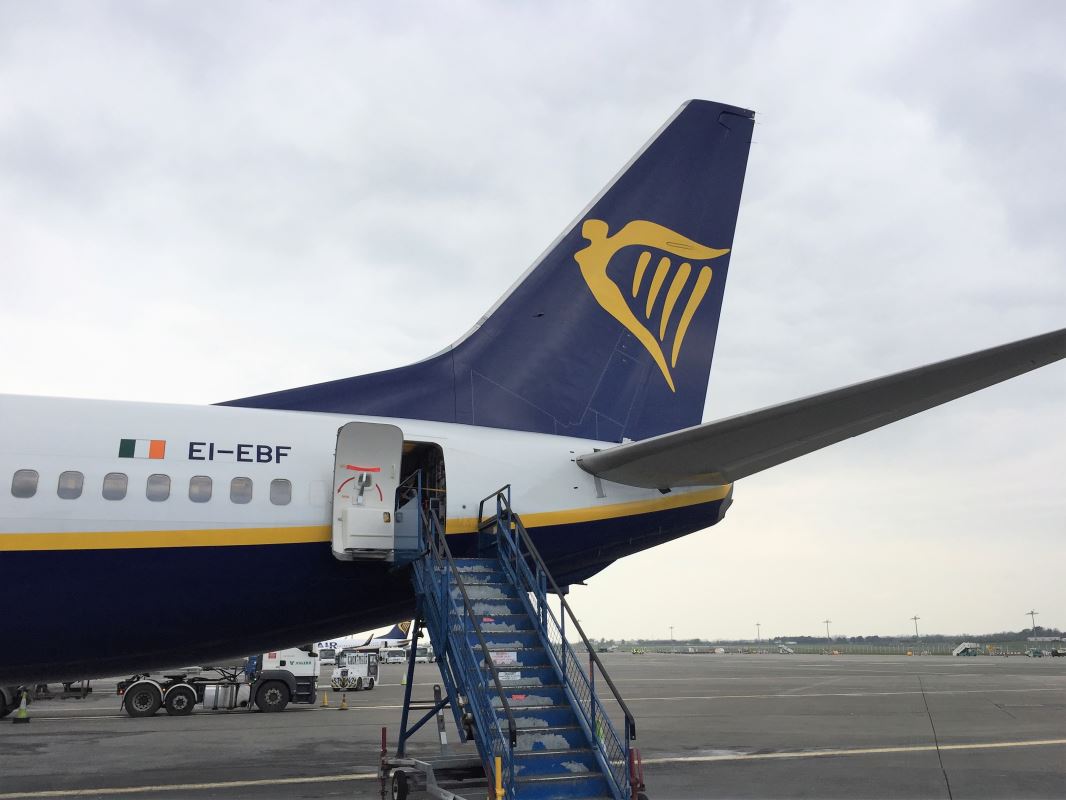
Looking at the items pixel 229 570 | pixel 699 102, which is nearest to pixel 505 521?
pixel 229 570

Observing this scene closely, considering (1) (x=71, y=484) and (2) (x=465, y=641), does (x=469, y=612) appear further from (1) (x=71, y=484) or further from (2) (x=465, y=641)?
(1) (x=71, y=484)

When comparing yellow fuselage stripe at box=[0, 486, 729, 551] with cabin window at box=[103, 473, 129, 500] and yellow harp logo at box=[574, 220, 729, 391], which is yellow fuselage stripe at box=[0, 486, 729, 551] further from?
yellow harp logo at box=[574, 220, 729, 391]

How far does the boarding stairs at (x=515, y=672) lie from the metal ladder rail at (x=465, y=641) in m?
0.01

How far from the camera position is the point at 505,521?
11.5 metres

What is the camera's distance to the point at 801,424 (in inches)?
390

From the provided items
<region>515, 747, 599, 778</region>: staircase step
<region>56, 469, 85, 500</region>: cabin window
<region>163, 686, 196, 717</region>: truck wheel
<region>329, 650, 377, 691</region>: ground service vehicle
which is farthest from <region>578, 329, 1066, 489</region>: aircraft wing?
<region>329, 650, 377, 691</region>: ground service vehicle

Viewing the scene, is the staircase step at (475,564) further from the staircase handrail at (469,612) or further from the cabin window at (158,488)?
the cabin window at (158,488)

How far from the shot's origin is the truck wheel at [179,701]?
2689 centimetres

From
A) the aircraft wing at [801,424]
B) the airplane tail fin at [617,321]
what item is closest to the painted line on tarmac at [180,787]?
the airplane tail fin at [617,321]

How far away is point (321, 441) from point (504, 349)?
3546 millimetres

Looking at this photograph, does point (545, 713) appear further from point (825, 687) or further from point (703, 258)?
point (825, 687)

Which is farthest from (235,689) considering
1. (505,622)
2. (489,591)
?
(505,622)

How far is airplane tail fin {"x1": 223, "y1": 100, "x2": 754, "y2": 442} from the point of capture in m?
13.4

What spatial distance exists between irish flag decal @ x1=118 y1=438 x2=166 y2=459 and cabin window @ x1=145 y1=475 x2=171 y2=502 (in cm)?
31
